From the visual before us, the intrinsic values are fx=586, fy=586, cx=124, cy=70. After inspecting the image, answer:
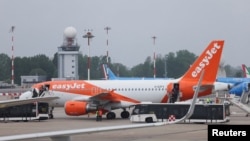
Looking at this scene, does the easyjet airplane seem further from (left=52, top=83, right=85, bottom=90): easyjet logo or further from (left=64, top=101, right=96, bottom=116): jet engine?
(left=64, top=101, right=96, bottom=116): jet engine

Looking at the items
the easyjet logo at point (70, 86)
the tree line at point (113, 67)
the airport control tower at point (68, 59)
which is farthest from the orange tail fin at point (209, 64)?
the tree line at point (113, 67)

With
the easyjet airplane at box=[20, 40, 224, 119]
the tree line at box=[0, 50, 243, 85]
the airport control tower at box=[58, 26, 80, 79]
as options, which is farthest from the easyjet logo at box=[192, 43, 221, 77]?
the tree line at box=[0, 50, 243, 85]

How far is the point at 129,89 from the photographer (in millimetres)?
40719

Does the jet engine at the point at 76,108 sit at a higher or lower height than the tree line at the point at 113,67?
lower

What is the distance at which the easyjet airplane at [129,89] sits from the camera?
39.8 meters

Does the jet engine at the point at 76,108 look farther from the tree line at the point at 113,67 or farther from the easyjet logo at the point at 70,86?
the tree line at the point at 113,67

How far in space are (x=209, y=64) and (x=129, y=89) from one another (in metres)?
5.83

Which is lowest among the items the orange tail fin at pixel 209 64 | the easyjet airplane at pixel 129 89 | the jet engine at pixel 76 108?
the jet engine at pixel 76 108

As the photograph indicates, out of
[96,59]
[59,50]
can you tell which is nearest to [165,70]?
[59,50]

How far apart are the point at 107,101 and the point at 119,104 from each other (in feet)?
3.12

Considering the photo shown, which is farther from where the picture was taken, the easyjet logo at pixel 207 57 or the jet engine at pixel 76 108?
the easyjet logo at pixel 207 57

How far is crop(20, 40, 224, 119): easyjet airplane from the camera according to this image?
3978cm

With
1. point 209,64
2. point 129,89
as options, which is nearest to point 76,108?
point 129,89

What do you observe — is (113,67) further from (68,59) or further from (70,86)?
(70,86)
